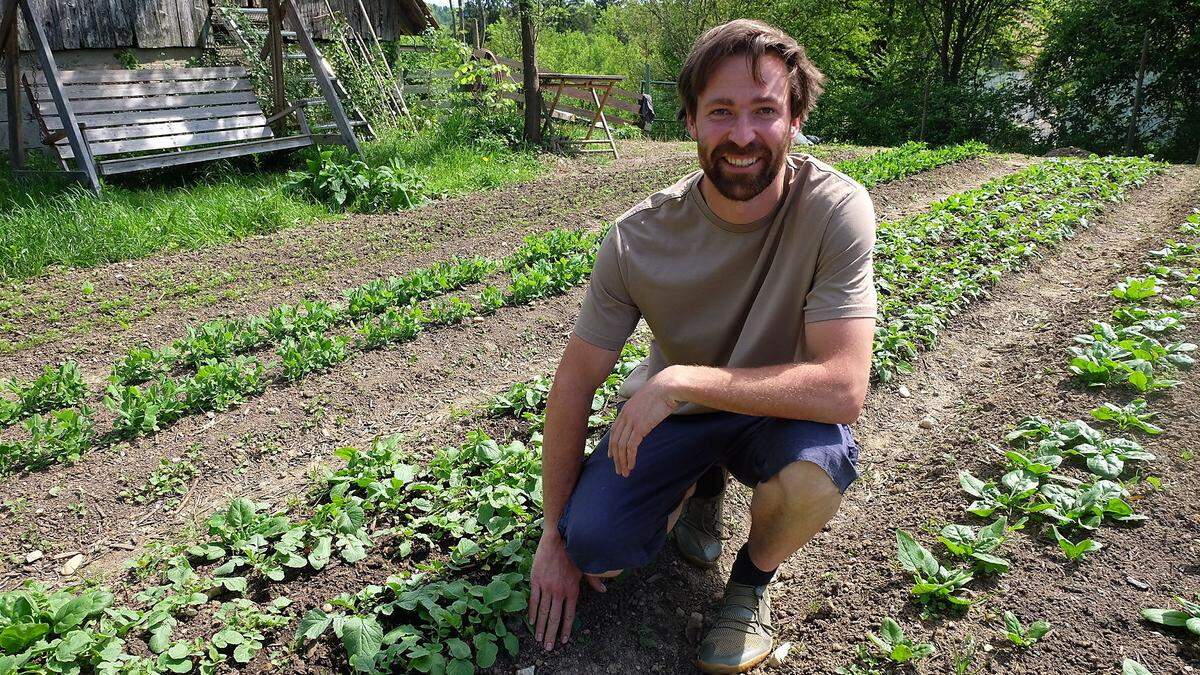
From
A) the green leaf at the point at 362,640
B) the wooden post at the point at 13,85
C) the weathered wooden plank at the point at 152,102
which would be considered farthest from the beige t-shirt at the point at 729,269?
the wooden post at the point at 13,85

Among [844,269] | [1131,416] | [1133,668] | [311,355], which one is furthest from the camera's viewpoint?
[311,355]

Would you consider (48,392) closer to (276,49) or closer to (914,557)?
(914,557)

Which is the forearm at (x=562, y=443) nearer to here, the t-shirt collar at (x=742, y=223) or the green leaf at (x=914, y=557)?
the t-shirt collar at (x=742, y=223)

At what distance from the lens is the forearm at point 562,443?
2451 mm

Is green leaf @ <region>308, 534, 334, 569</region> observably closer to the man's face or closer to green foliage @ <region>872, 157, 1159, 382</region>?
the man's face

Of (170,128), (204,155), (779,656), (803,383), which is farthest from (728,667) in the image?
(170,128)

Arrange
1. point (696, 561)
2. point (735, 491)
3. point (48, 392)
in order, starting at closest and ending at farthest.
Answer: point (696, 561) → point (735, 491) → point (48, 392)

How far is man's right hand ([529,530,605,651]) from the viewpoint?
245 cm

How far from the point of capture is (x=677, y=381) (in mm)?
2250

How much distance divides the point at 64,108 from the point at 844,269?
8.28m

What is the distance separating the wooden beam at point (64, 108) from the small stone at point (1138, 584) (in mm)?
8537

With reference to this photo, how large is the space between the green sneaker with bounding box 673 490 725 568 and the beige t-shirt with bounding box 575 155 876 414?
1.78 feet

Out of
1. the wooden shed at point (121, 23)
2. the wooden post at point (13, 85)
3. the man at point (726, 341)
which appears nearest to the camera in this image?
the man at point (726, 341)

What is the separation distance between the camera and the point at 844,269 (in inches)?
91.4
